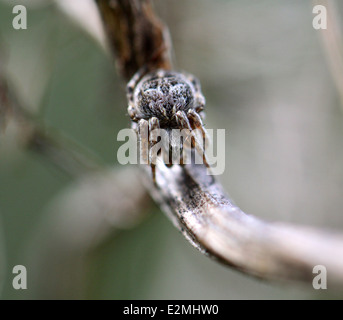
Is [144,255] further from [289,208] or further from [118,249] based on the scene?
[289,208]

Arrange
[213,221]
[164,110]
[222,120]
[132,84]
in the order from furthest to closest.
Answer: [222,120] → [132,84] → [164,110] → [213,221]

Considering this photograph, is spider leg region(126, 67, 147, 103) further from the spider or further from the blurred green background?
the blurred green background

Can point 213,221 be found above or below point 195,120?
below

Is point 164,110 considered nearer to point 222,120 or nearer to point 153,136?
point 153,136

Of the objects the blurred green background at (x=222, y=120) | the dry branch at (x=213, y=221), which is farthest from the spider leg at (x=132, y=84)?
the blurred green background at (x=222, y=120)

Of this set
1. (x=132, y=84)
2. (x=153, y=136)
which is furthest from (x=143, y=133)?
(x=132, y=84)

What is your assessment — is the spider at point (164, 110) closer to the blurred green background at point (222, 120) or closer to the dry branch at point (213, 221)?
the dry branch at point (213, 221)
